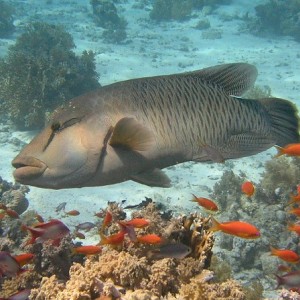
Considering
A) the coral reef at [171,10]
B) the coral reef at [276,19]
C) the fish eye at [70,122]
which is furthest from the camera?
the coral reef at [171,10]

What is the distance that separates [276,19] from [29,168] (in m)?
27.1

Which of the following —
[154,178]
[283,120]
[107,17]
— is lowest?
[107,17]

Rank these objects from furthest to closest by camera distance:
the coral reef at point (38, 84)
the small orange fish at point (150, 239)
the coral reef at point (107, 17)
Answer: the coral reef at point (107, 17)
the coral reef at point (38, 84)
the small orange fish at point (150, 239)

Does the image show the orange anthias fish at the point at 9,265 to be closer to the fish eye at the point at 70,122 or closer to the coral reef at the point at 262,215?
the fish eye at the point at 70,122

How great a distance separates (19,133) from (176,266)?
10.3 m

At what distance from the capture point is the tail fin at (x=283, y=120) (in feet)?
11.3

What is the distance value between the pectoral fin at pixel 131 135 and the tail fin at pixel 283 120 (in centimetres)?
129

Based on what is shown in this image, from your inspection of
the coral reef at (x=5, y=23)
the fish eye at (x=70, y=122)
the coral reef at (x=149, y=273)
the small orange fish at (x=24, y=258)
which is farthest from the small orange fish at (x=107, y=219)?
the coral reef at (x=5, y=23)

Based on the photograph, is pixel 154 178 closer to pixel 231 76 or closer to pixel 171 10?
pixel 231 76

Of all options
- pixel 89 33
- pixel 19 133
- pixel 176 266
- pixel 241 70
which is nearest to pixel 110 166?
pixel 176 266

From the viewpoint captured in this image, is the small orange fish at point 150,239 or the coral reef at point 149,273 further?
the small orange fish at point 150,239

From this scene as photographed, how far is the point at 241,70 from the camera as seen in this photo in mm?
3438

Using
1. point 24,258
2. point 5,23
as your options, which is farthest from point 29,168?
point 5,23

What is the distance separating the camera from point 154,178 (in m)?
3.06
